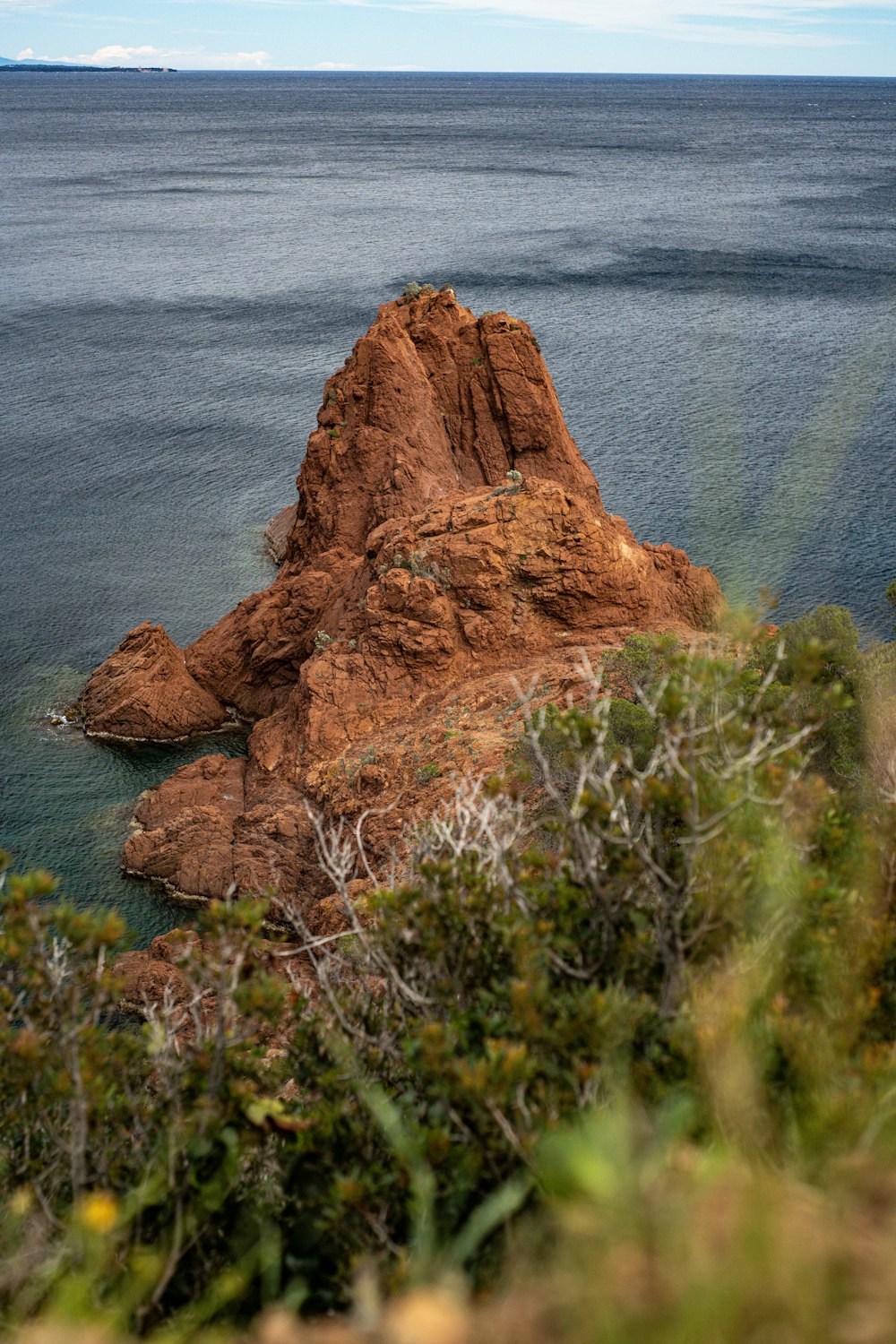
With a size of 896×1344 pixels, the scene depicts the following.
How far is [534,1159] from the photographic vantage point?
6.16m

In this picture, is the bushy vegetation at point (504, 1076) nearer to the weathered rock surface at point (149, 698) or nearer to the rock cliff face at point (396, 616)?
the rock cliff face at point (396, 616)

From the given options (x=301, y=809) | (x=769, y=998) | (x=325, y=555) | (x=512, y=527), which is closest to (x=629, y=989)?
(x=769, y=998)

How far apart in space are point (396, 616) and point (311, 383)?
121 ft

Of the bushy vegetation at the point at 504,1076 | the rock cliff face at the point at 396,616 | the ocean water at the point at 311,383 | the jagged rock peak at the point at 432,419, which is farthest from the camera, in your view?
the ocean water at the point at 311,383

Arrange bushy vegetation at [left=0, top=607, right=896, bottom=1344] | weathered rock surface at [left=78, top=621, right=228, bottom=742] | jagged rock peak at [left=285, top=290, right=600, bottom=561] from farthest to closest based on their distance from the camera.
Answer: jagged rock peak at [left=285, top=290, right=600, bottom=561]
weathered rock surface at [left=78, top=621, right=228, bottom=742]
bushy vegetation at [left=0, top=607, right=896, bottom=1344]

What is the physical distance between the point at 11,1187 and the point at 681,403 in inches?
1963

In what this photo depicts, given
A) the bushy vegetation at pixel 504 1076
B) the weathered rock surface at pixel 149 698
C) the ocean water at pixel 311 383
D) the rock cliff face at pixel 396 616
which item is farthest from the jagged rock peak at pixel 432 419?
the bushy vegetation at pixel 504 1076

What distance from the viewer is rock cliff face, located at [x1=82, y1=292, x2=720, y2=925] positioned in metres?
23.7

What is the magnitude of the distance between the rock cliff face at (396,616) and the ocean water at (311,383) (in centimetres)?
223

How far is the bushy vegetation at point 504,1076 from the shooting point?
5.32 m

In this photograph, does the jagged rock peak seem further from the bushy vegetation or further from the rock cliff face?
the bushy vegetation

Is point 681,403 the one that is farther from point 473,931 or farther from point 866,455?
point 473,931

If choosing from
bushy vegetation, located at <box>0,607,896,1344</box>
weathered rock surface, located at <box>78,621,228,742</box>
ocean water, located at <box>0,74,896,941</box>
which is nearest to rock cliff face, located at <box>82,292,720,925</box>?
weathered rock surface, located at <box>78,621,228,742</box>

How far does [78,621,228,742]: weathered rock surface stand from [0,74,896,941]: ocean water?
0.89m
